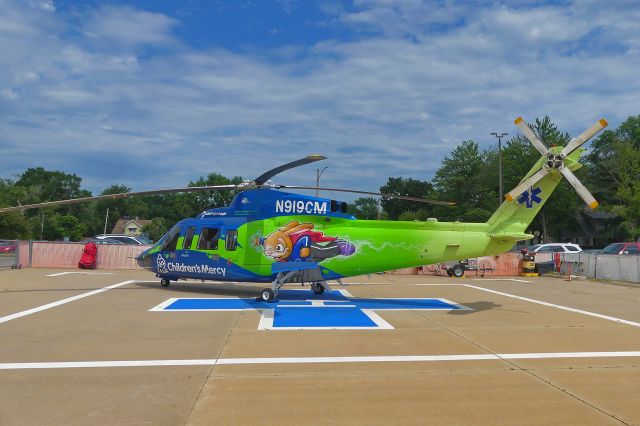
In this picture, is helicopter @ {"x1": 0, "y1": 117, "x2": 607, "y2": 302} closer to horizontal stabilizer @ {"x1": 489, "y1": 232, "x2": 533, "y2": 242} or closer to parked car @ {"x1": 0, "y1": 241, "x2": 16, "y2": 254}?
horizontal stabilizer @ {"x1": 489, "y1": 232, "x2": 533, "y2": 242}

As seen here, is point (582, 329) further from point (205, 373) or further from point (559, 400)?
point (205, 373)

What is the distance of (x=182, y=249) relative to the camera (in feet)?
52.2

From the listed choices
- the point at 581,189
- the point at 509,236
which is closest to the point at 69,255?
the point at 509,236

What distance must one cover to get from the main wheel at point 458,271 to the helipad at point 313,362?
1094 cm

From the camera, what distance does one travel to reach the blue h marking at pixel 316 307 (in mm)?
10914

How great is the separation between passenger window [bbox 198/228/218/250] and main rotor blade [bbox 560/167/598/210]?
390 inches

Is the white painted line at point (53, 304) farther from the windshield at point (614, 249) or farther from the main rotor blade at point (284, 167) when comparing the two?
the windshield at point (614, 249)

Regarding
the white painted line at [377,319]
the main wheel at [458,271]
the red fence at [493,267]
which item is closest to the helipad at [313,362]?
the white painted line at [377,319]

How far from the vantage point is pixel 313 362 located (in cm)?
744

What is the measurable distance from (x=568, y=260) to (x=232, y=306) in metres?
20.7

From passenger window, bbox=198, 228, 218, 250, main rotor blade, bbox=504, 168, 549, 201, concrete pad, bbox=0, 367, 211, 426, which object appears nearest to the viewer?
concrete pad, bbox=0, 367, 211, 426

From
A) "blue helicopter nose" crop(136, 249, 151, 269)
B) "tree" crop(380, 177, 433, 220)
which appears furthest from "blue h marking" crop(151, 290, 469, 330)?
"tree" crop(380, 177, 433, 220)

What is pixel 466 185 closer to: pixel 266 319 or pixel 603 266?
pixel 603 266

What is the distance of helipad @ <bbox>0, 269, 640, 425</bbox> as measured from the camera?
5281mm
